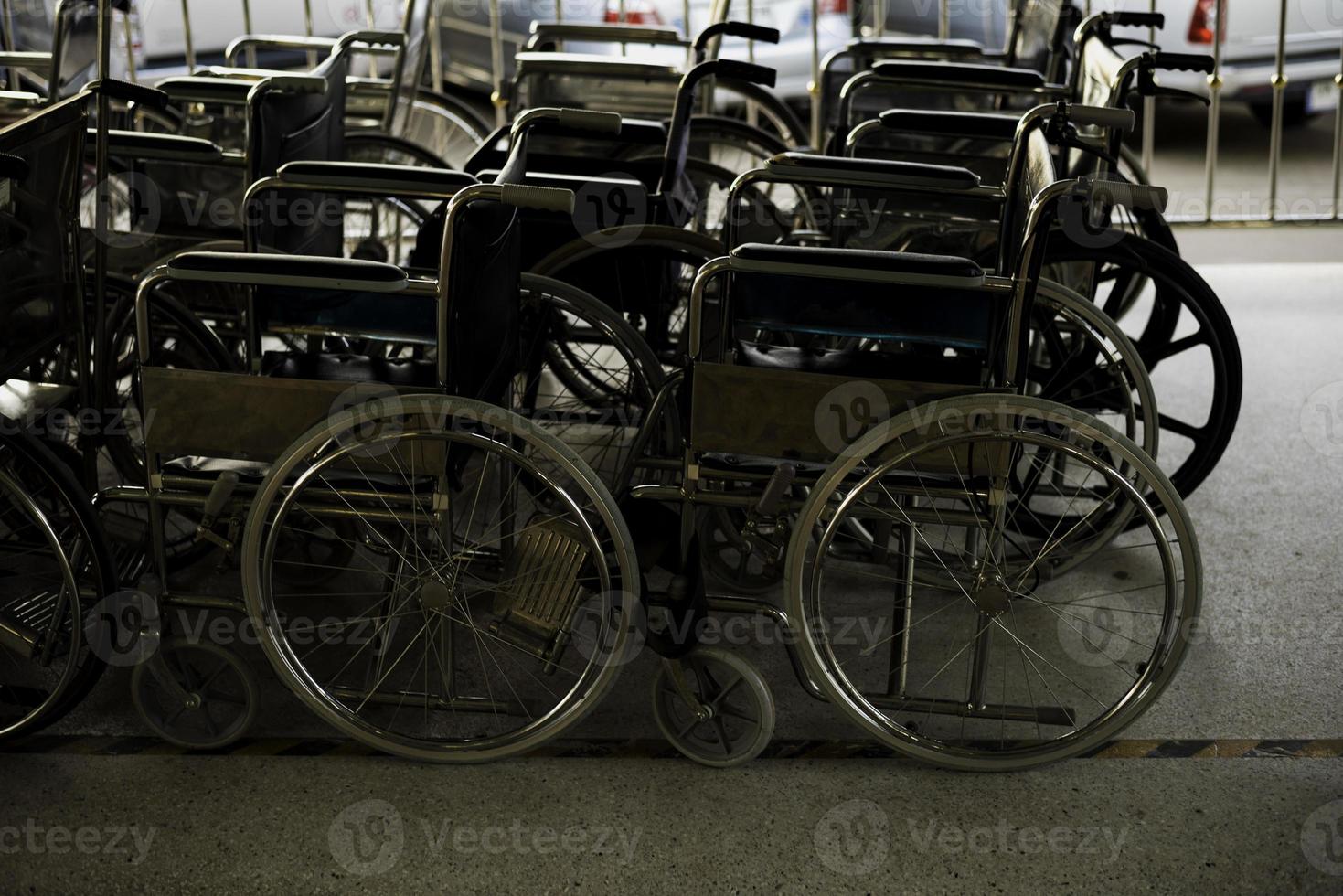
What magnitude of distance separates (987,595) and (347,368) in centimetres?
103

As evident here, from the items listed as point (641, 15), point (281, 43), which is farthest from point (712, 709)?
point (641, 15)

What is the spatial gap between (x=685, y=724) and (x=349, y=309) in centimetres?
84

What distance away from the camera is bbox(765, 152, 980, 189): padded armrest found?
7.68 feet

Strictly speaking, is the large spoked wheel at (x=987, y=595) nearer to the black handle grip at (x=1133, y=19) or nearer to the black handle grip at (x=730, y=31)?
the black handle grip at (x=1133, y=19)

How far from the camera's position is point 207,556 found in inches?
106

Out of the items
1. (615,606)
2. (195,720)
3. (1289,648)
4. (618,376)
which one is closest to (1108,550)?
(1289,648)

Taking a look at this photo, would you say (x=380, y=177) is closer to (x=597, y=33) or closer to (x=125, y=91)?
(x=125, y=91)

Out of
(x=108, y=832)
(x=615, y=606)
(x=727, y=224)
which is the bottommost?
(x=108, y=832)

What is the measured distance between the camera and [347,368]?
2201 millimetres

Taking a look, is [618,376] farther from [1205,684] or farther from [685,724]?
[1205,684]

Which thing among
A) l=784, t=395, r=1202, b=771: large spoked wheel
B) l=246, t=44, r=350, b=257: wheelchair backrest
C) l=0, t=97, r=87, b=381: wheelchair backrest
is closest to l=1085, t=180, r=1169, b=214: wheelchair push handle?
l=784, t=395, r=1202, b=771: large spoked wheel

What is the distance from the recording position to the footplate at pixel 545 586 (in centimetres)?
203

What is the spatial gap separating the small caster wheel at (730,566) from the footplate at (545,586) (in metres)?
0.49

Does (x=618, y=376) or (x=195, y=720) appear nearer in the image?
(x=195, y=720)
